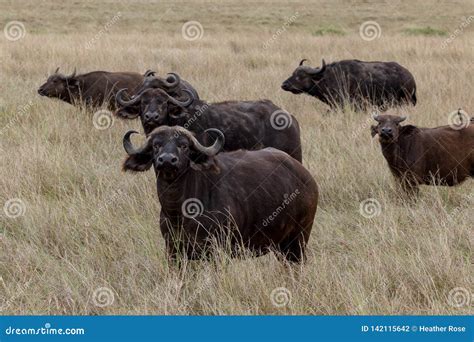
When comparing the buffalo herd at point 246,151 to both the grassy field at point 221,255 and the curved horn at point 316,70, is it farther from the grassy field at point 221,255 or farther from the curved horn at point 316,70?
the grassy field at point 221,255

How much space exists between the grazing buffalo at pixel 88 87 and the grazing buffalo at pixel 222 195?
706cm

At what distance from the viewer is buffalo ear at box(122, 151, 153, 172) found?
4.81 meters

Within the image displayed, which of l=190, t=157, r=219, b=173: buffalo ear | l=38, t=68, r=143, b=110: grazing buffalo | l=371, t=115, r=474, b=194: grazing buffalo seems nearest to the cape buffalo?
l=371, t=115, r=474, b=194: grazing buffalo

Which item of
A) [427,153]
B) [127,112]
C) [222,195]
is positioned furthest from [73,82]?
[222,195]

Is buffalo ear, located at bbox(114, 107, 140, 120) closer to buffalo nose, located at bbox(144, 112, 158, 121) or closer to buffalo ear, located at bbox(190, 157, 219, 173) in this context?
buffalo nose, located at bbox(144, 112, 158, 121)

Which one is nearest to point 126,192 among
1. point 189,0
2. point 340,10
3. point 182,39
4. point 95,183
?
point 95,183

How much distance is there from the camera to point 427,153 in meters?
7.77

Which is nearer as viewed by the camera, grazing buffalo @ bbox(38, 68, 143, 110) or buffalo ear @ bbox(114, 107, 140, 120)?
buffalo ear @ bbox(114, 107, 140, 120)

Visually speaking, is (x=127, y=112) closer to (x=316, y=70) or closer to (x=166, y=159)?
(x=166, y=159)

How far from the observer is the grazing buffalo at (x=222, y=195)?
4660mm

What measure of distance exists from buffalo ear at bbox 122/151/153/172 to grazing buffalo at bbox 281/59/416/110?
8.03m

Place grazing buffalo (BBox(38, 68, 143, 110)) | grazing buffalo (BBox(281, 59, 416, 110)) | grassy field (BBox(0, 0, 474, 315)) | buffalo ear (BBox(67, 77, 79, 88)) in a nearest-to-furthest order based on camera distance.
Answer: grassy field (BBox(0, 0, 474, 315)) < grazing buffalo (BBox(38, 68, 143, 110)) < buffalo ear (BBox(67, 77, 79, 88)) < grazing buffalo (BBox(281, 59, 416, 110))

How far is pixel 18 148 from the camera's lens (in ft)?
28.0

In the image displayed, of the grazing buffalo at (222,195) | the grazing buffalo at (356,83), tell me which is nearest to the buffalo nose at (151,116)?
the grazing buffalo at (222,195)
